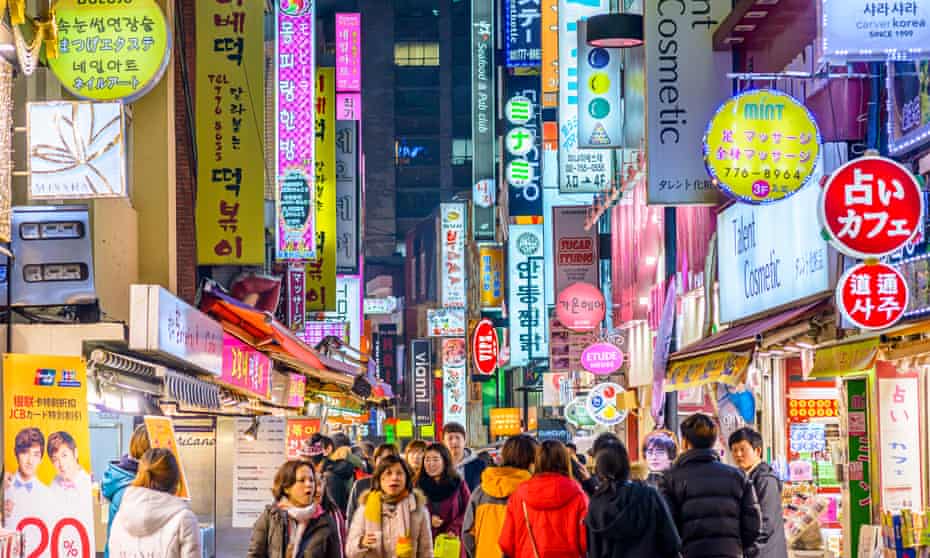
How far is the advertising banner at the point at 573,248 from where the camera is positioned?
111 feet

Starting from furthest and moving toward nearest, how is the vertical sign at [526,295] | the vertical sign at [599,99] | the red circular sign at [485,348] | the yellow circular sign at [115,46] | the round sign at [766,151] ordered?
the red circular sign at [485,348], the vertical sign at [526,295], the vertical sign at [599,99], the round sign at [766,151], the yellow circular sign at [115,46]

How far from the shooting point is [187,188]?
17.8 metres

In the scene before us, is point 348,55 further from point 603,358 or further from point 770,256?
point 770,256

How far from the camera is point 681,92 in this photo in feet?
55.1

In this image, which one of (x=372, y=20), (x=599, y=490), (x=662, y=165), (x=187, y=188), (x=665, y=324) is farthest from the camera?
(x=372, y=20)

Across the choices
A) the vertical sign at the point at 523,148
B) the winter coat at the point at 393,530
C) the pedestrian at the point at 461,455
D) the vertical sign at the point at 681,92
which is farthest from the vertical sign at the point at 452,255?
the winter coat at the point at 393,530

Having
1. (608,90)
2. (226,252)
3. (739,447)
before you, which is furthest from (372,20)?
(739,447)

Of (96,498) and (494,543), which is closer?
(494,543)

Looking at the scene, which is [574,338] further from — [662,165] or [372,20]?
[372,20]

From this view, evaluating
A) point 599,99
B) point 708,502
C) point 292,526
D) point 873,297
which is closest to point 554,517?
point 708,502

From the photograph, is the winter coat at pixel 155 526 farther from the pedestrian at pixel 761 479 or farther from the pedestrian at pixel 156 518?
the pedestrian at pixel 761 479

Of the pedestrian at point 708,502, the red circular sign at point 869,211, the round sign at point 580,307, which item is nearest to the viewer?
the pedestrian at point 708,502

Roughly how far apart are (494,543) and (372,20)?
9092 centimetres

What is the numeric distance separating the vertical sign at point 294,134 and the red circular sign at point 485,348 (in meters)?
23.6
